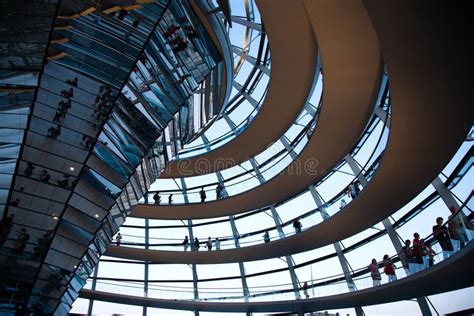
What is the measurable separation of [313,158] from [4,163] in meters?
15.0

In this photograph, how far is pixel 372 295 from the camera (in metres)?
16.8

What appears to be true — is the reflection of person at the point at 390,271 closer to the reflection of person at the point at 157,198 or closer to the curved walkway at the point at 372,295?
the curved walkway at the point at 372,295

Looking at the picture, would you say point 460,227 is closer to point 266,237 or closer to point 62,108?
point 62,108

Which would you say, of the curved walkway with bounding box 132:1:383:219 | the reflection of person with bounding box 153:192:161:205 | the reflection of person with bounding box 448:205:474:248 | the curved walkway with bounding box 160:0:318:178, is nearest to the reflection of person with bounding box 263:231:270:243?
the curved walkway with bounding box 132:1:383:219

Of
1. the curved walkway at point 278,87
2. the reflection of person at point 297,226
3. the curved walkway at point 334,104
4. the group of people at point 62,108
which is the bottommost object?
the group of people at point 62,108

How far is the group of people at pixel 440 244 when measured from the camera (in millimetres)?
10797

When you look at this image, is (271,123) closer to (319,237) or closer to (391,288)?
(319,237)

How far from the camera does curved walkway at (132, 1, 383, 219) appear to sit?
502 inches

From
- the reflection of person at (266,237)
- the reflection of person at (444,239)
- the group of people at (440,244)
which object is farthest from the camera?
the reflection of person at (266,237)

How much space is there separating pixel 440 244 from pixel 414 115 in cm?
407

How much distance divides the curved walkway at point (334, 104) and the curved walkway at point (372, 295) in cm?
592

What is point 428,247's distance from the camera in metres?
12.9

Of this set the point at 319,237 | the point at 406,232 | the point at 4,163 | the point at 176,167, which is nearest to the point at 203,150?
the point at 176,167

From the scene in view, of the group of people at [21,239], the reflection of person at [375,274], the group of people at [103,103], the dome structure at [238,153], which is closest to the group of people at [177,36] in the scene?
the dome structure at [238,153]
